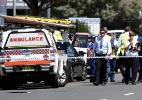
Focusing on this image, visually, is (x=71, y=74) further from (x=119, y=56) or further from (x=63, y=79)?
(x=63, y=79)

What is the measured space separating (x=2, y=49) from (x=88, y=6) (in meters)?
45.9

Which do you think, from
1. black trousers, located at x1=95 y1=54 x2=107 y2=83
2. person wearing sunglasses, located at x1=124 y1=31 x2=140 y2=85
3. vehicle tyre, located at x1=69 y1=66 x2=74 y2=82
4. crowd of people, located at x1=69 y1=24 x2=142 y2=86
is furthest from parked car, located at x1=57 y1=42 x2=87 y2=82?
person wearing sunglasses, located at x1=124 y1=31 x2=140 y2=85

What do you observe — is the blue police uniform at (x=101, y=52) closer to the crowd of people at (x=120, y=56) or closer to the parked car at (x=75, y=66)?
the crowd of people at (x=120, y=56)

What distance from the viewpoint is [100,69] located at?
2095 centimetres

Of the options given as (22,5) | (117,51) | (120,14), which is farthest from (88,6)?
(117,51)

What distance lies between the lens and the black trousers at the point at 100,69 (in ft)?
68.0

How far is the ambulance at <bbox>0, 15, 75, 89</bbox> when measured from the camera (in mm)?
19328

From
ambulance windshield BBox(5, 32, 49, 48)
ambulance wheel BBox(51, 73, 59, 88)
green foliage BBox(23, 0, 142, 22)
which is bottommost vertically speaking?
ambulance wheel BBox(51, 73, 59, 88)

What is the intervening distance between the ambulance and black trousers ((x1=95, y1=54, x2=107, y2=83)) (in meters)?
1.27

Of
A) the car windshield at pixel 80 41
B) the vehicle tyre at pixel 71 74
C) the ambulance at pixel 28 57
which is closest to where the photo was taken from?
the ambulance at pixel 28 57

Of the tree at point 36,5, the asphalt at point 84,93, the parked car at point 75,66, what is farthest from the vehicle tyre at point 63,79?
the tree at point 36,5

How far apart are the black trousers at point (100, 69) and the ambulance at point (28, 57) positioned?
1274 millimetres

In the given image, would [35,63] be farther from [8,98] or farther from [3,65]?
[8,98]

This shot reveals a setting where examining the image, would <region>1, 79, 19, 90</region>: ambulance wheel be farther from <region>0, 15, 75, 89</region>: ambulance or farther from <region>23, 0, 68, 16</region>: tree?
<region>23, 0, 68, 16</region>: tree
